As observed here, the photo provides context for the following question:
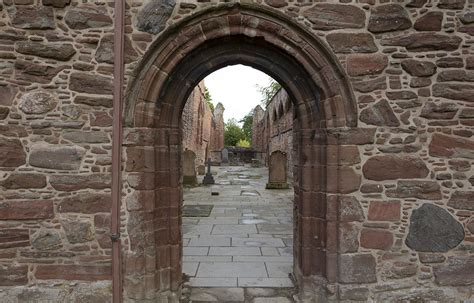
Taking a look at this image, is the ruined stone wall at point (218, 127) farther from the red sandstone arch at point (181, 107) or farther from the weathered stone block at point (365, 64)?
the weathered stone block at point (365, 64)

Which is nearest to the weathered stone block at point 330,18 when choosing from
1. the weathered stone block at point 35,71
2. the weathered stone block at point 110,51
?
the weathered stone block at point 110,51

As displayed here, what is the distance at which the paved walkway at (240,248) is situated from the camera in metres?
4.86

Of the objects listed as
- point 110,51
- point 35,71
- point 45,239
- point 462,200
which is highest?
point 110,51

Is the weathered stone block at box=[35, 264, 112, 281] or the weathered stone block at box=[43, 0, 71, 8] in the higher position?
the weathered stone block at box=[43, 0, 71, 8]

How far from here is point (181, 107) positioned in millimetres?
4523

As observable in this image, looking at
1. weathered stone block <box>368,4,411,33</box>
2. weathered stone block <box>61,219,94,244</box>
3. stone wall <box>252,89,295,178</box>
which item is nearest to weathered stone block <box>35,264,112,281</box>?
weathered stone block <box>61,219,94,244</box>

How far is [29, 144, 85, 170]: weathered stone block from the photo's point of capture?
13.3ft

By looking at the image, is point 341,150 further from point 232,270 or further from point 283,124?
point 283,124

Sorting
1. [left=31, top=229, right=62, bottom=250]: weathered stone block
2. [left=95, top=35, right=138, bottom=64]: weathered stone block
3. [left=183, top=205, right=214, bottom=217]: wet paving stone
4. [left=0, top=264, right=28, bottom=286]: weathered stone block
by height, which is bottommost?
[left=183, top=205, right=214, bottom=217]: wet paving stone

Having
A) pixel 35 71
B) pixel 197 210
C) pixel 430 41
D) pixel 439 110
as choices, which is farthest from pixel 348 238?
pixel 197 210

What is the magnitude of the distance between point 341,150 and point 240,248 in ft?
9.82

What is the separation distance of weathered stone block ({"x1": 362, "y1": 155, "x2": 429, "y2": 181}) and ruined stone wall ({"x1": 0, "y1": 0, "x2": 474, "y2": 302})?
0.01 metres

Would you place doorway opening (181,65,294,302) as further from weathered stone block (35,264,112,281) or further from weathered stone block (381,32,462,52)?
weathered stone block (381,32,462,52)

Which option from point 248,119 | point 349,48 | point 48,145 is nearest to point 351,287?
point 349,48
